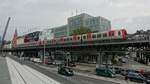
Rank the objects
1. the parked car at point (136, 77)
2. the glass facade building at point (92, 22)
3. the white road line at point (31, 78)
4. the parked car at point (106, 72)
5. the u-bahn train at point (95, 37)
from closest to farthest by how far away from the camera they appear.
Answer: the white road line at point (31, 78), the parked car at point (136, 77), the parked car at point (106, 72), the u-bahn train at point (95, 37), the glass facade building at point (92, 22)

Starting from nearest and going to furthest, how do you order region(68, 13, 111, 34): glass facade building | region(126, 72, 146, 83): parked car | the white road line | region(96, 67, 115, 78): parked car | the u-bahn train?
the white road line, region(126, 72, 146, 83): parked car, region(96, 67, 115, 78): parked car, the u-bahn train, region(68, 13, 111, 34): glass facade building

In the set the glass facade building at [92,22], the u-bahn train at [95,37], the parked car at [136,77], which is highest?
the glass facade building at [92,22]

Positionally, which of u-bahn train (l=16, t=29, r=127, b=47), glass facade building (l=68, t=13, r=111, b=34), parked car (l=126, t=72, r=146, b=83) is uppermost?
glass facade building (l=68, t=13, r=111, b=34)

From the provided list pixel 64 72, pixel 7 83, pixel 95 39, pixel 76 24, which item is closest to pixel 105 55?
pixel 95 39

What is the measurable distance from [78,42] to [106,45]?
58.4 ft

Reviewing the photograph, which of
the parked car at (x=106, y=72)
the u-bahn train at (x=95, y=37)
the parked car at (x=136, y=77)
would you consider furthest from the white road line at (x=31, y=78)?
the u-bahn train at (x=95, y=37)

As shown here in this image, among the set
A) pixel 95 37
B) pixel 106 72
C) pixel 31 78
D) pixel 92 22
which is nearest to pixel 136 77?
pixel 106 72

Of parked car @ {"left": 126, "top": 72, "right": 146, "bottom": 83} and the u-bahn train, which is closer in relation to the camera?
parked car @ {"left": 126, "top": 72, "right": 146, "bottom": 83}

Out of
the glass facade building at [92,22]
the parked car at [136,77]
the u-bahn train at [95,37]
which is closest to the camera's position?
the parked car at [136,77]

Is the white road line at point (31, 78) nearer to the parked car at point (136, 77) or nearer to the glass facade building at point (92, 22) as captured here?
the parked car at point (136, 77)

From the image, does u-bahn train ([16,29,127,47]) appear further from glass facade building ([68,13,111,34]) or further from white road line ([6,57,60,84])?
glass facade building ([68,13,111,34])

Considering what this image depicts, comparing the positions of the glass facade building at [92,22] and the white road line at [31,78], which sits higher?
the glass facade building at [92,22]

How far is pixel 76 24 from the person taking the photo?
650 feet

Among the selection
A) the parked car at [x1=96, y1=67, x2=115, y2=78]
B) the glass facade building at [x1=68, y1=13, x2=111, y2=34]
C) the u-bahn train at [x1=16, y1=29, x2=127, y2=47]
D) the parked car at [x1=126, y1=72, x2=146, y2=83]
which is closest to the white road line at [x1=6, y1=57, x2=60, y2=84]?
the parked car at [x1=96, y1=67, x2=115, y2=78]
